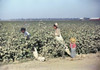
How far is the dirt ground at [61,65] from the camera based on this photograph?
329 cm

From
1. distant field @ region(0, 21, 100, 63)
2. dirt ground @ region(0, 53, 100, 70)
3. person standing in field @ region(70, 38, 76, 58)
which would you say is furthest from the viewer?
person standing in field @ region(70, 38, 76, 58)

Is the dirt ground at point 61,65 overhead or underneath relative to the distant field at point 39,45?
underneath

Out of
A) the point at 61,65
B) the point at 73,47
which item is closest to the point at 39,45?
the point at 73,47

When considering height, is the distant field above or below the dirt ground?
above

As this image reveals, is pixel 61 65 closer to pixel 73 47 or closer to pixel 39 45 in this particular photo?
pixel 73 47

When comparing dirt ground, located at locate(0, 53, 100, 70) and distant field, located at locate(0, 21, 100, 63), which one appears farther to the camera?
distant field, located at locate(0, 21, 100, 63)

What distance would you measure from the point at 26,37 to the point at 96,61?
4.76 feet

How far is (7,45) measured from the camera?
12.2 feet

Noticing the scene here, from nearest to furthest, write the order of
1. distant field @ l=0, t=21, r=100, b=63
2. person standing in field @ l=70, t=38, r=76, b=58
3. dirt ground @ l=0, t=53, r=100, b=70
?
dirt ground @ l=0, t=53, r=100, b=70, distant field @ l=0, t=21, r=100, b=63, person standing in field @ l=70, t=38, r=76, b=58

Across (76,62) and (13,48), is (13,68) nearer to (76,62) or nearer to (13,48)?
(13,48)

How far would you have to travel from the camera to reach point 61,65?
3402 mm

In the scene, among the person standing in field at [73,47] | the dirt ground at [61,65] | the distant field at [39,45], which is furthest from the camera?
the person standing in field at [73,47]

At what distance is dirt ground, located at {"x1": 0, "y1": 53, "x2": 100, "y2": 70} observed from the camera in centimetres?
329

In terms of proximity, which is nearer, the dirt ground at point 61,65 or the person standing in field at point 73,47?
the dirt ground at point 61,65
